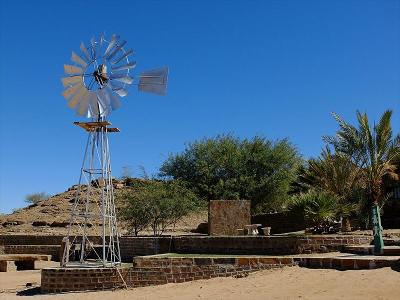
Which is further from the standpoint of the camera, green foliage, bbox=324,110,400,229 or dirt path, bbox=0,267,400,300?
green foliage, bbox=324,110,400,229

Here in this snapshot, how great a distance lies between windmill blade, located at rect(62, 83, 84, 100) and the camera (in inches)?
668

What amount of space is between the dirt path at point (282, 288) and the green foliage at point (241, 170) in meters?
16.7

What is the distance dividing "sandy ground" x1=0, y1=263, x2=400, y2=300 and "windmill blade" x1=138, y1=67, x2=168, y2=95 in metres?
6.31

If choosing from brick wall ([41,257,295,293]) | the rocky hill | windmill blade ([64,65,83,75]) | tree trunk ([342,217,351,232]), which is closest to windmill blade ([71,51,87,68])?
windmill blade ([64,65,83,75])

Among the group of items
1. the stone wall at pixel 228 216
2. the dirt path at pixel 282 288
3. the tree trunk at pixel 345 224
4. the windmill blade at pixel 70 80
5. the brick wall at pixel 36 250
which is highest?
the windmill blade at pixel 70 80

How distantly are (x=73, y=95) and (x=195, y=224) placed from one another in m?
23.2

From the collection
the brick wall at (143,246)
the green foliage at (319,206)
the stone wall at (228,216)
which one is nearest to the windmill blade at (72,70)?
the brick wall at (143,246)

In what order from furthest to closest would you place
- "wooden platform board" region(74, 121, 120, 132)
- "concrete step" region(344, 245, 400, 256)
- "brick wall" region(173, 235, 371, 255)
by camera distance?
"wooden platform board" region(74, 121, 120, 132) → "brick wall" region(173, 235, 371, 255) → "concrete step" region(344, 245, 400, 256)

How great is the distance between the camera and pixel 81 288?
49.9 ft

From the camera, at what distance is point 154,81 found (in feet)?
55.8

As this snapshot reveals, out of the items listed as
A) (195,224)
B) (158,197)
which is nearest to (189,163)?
(195,224)

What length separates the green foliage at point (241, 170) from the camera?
3184 cm

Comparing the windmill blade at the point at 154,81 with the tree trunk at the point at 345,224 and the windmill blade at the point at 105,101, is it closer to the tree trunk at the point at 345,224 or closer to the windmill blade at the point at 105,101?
the windmill blade at the point at 105,101

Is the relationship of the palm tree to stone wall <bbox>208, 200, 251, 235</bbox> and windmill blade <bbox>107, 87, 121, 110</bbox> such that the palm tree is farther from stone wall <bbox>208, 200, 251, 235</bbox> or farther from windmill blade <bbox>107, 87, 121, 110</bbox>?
windmill blade <bbox>107, 87, 121, 110</bbox>
